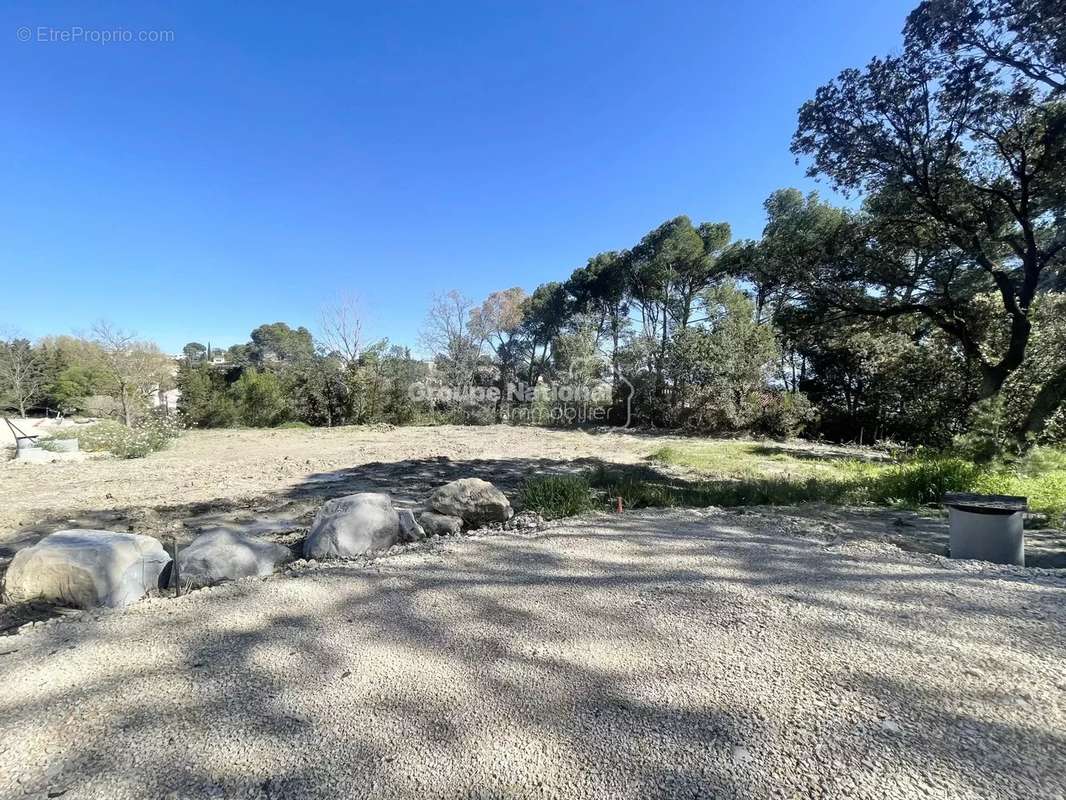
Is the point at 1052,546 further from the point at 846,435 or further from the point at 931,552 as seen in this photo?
the point at 846,435

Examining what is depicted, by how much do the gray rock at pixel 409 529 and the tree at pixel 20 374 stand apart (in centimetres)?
2089

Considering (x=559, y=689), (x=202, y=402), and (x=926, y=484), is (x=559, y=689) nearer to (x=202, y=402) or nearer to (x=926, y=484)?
(x=926, y=484)

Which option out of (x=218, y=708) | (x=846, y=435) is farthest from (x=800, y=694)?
(x=846, y=435)

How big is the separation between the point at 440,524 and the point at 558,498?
1141 mm

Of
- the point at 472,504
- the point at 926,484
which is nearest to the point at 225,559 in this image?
the point at 472,504

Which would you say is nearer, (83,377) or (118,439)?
(118,439)

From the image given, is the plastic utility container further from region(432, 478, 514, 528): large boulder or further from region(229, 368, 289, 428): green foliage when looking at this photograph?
region(229, 368, 289, 428): green foliage

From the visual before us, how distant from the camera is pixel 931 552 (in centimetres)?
300

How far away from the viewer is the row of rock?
7.64ft

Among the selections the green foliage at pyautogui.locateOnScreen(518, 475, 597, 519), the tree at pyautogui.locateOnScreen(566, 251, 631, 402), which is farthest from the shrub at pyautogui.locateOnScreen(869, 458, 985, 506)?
the tree at pyautogui.locateOnScreen(566, 251, 631, 402)

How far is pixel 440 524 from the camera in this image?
371cm

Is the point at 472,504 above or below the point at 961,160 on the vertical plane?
below

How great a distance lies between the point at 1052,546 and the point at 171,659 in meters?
5.09

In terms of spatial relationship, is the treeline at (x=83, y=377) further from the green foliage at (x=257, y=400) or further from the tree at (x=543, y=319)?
the tree at (x=543, y=319)
